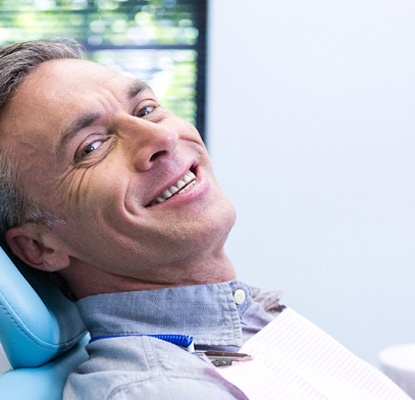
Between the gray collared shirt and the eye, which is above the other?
the eye

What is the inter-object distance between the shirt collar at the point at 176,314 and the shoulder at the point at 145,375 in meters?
0.08

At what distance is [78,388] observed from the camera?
1087 mm

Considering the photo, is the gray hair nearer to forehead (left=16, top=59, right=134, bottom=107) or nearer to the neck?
forehead (left=16, top=59, right=134, bottom=107)

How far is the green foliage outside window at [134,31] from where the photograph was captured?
3182 mm

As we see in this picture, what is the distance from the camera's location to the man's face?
1.23 metres

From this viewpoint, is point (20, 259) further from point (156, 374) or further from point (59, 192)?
point (156, 374)

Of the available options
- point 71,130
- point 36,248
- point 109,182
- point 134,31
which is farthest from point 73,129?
point 134,31

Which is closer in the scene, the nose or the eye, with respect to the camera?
the nose

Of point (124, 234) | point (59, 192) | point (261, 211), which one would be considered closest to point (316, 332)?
point (124, 234)

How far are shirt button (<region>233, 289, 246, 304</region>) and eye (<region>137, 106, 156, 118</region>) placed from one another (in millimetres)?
372

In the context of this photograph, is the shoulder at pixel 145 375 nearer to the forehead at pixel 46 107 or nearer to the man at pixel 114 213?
the man at pixel 114 213

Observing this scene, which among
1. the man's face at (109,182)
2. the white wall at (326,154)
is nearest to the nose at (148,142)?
the man's face at (109,182)

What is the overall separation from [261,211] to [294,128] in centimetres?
38

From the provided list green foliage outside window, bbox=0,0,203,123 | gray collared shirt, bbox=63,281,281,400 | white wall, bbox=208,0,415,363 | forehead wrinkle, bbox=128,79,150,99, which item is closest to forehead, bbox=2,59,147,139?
forehead wrinkle, bbox=128,79,150,99
